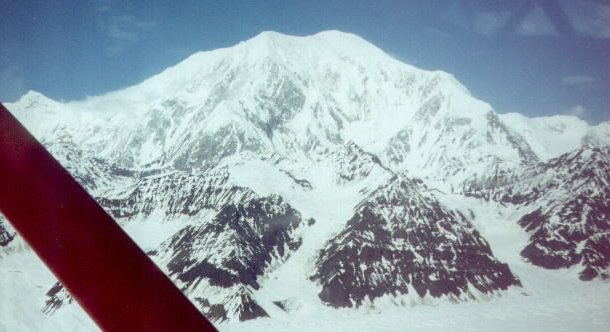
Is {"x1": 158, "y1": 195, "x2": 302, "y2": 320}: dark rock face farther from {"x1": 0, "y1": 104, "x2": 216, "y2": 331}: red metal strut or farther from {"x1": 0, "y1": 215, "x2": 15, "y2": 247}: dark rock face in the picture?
{"x1": 0, "y1": 104, "x2": 216, "y2": 331}: red metal strut

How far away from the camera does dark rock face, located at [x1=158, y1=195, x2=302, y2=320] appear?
97.5 meters

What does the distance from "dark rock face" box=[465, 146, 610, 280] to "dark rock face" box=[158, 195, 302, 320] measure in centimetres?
7304

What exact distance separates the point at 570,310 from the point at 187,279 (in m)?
82.7

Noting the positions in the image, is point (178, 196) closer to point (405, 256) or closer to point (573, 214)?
point (405, 256)

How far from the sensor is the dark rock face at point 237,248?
97500mm

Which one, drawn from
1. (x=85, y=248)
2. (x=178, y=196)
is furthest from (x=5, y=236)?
(x=85, y=248)

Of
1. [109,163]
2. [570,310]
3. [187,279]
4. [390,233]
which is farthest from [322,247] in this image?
[109,163]

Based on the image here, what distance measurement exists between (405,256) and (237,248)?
3906 cm

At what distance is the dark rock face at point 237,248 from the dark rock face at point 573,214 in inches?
2876

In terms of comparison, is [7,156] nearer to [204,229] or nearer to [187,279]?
[187,279]

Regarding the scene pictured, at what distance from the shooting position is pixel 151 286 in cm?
105

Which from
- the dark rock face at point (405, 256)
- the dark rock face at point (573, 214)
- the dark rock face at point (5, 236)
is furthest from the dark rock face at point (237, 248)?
the dark rock face at point (573, 214)

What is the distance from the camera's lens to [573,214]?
139 meters

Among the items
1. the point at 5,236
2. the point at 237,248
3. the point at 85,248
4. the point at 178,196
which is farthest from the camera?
the point at 178,196
